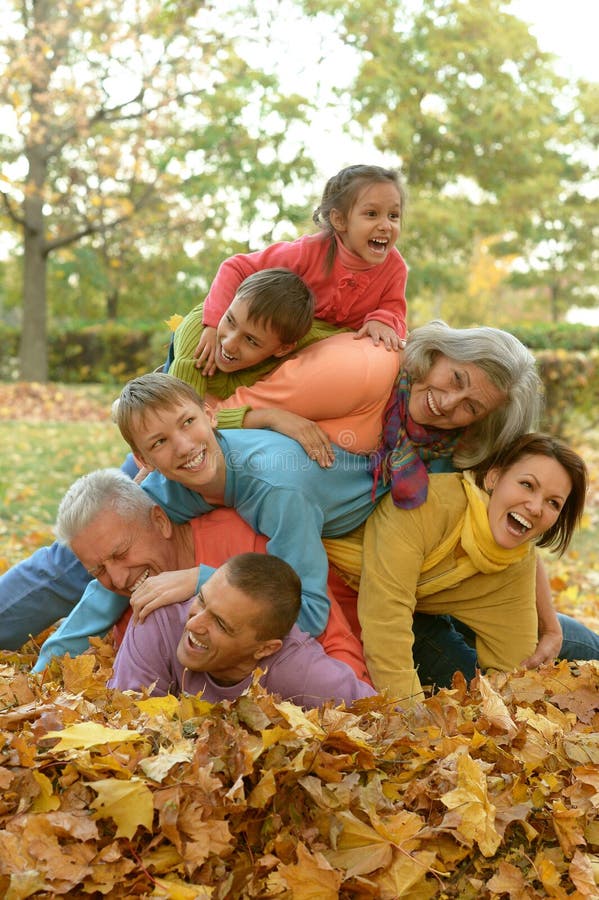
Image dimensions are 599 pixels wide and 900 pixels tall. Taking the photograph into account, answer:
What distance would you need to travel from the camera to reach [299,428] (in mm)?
3500

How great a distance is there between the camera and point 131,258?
865 inches

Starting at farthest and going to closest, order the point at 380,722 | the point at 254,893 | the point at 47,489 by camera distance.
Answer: the point at 47,489, the point at 380,722, the point at 254,893

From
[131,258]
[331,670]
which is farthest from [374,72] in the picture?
[331,670]

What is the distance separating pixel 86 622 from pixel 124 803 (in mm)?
1572

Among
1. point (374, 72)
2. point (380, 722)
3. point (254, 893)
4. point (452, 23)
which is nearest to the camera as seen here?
point (254, 893)

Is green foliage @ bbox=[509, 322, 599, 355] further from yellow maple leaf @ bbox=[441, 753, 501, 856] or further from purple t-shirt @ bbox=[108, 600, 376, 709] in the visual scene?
yellow maple leaf @ bbox=[441, 753, 501, 856]

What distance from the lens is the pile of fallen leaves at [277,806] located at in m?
2.18

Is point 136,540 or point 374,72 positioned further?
point 374,72

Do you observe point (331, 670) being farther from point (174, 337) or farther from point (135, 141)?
point (135, 141)

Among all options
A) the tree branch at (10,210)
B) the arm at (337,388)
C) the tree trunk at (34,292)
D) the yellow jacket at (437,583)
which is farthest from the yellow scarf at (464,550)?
the tree trunk at (34,292)

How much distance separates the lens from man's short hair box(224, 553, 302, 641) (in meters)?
2.98

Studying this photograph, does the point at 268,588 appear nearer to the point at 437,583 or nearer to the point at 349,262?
the point at 437,583

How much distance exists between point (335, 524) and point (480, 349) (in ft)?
2.75

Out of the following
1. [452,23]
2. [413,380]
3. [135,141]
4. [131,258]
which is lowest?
[413,380]
